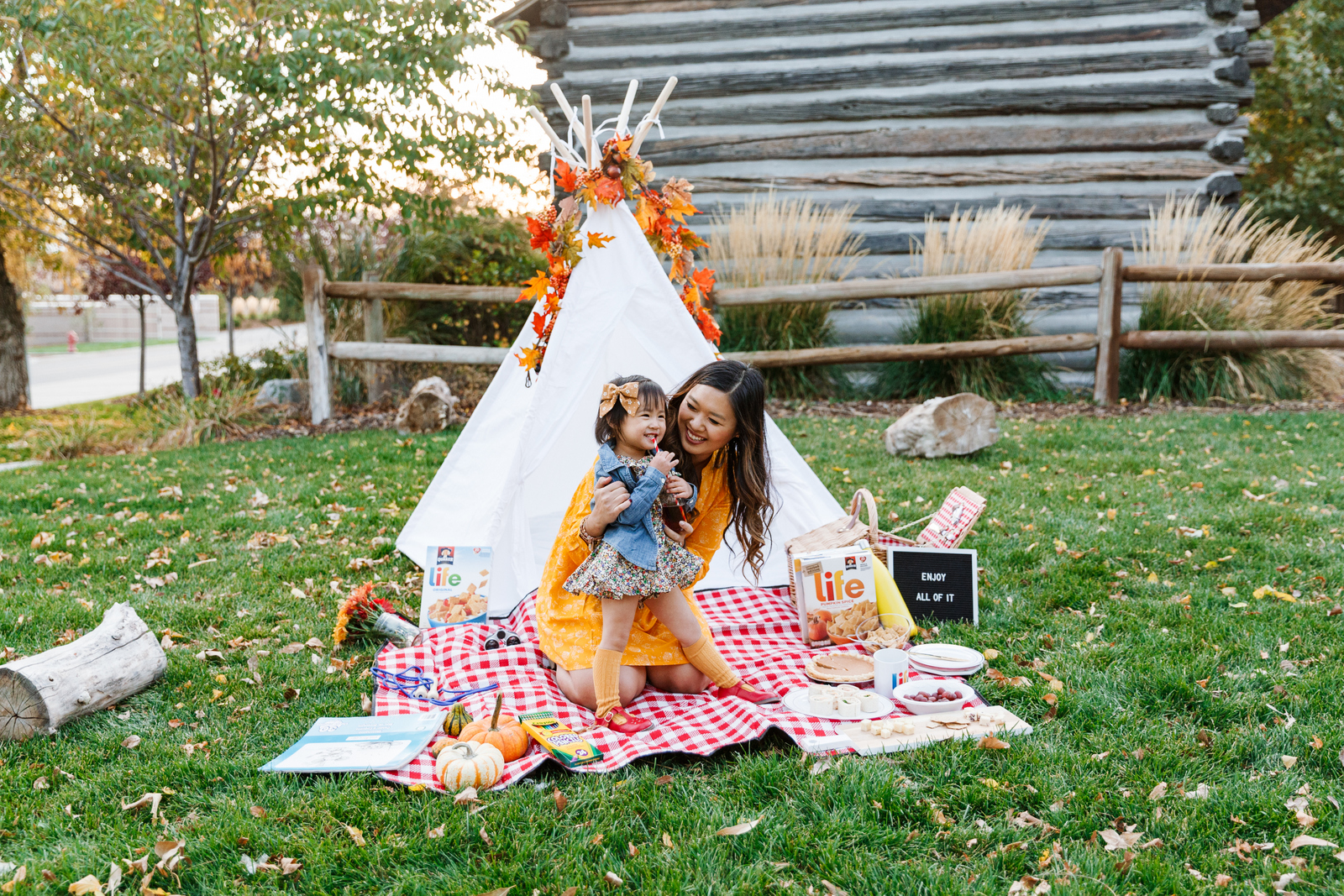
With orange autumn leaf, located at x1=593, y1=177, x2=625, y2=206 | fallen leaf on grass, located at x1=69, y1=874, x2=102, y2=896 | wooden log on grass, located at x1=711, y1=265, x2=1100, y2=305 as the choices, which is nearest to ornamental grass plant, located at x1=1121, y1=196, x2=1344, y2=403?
wooden log on grass, located at x1=711, y1=265, x2=1100, y2=305

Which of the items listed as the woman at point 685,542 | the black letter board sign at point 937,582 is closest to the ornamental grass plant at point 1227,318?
the black letter board sign at point 937,582

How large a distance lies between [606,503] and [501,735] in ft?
2.30

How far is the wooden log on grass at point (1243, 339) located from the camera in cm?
736

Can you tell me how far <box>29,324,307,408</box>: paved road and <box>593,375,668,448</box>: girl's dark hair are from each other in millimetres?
6559

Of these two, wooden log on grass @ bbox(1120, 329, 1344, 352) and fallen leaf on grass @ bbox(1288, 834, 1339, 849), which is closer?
fallen leaf on grass @ bbox(1288, 834, 1339, 849)

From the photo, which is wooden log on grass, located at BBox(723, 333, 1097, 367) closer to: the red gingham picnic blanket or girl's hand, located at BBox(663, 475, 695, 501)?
the red gingham picnic blanket

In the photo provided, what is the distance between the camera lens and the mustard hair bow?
273 centimetres

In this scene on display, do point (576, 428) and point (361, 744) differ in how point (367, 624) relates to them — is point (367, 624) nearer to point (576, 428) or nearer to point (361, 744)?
point (361, 744)

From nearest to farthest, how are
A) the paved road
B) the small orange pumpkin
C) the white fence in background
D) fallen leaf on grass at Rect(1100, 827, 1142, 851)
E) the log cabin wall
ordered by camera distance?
fallen leaf on grass at Rect(1100, 827, 1142, 851) → the small orange pumpkin → the log cabin wall → the paved road → the white fence in background

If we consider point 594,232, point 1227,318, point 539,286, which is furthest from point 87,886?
point 1227,318

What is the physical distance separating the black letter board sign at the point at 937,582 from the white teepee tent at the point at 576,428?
0.48 m

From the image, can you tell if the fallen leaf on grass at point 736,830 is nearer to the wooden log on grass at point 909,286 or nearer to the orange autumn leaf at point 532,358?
the orange autumn leaf at point 532,358

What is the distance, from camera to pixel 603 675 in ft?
9.18

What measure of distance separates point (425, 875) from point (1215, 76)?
32.4ft
